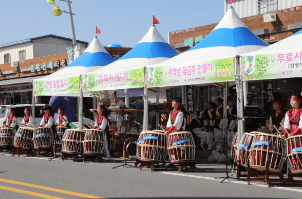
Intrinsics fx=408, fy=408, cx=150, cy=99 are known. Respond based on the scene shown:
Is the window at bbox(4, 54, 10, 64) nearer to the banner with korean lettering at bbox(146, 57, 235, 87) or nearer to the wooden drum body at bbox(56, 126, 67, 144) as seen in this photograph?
the wooden drum body at bbox(56, 126, 67, 144)

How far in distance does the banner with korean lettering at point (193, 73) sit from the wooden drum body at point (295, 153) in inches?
80.0

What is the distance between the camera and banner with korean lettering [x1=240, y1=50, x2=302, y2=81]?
7840mm

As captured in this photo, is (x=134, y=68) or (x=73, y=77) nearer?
(x=134, y=68)

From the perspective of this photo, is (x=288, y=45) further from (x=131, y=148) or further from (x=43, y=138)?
(x=43, y=138)

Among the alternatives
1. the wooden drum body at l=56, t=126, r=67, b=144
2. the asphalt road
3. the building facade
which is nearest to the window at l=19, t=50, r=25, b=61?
the building facade

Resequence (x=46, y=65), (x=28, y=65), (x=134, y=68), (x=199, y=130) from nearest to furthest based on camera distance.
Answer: (x=134, y=68), (x=199, y=130), (x=46, y=65), (x=28, y=65)

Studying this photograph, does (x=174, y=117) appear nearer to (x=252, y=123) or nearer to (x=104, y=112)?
(x=252, y=123)

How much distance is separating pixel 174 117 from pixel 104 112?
118 inches

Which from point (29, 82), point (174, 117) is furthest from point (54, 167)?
point (29, 82)

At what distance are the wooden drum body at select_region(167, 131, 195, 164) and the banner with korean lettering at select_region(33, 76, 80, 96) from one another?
4508 millimetres

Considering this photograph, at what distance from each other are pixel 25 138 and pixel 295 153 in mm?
9649

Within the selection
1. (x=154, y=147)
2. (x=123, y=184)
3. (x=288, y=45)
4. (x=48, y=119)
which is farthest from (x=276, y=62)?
(x=48, y=119)

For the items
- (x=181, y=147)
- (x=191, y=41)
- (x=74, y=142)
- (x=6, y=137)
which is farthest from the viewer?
(x=191, y=41)

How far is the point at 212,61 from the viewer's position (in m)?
9.35
